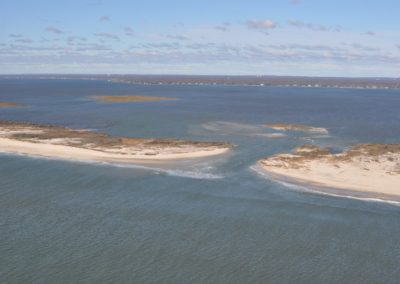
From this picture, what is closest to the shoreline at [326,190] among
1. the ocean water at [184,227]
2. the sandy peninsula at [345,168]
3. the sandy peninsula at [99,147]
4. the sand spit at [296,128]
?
the sandy peninsula at [345,168]

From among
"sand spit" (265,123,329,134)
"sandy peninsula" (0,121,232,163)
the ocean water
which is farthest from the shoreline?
"sand spit" (265,123,329,134)

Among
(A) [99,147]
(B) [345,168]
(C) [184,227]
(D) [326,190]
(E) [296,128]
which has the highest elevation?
(E) [296,128]

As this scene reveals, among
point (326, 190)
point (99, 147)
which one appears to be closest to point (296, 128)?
point (99, 147)

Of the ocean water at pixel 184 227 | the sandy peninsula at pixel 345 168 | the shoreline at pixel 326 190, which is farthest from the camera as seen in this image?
the sandy peninsula at pixel 345 168

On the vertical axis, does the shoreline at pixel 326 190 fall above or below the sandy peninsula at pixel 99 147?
below

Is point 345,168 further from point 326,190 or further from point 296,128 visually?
point 296,128

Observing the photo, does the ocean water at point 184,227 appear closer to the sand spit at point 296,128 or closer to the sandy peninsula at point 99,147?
the sandy peninsula at point 99,147
